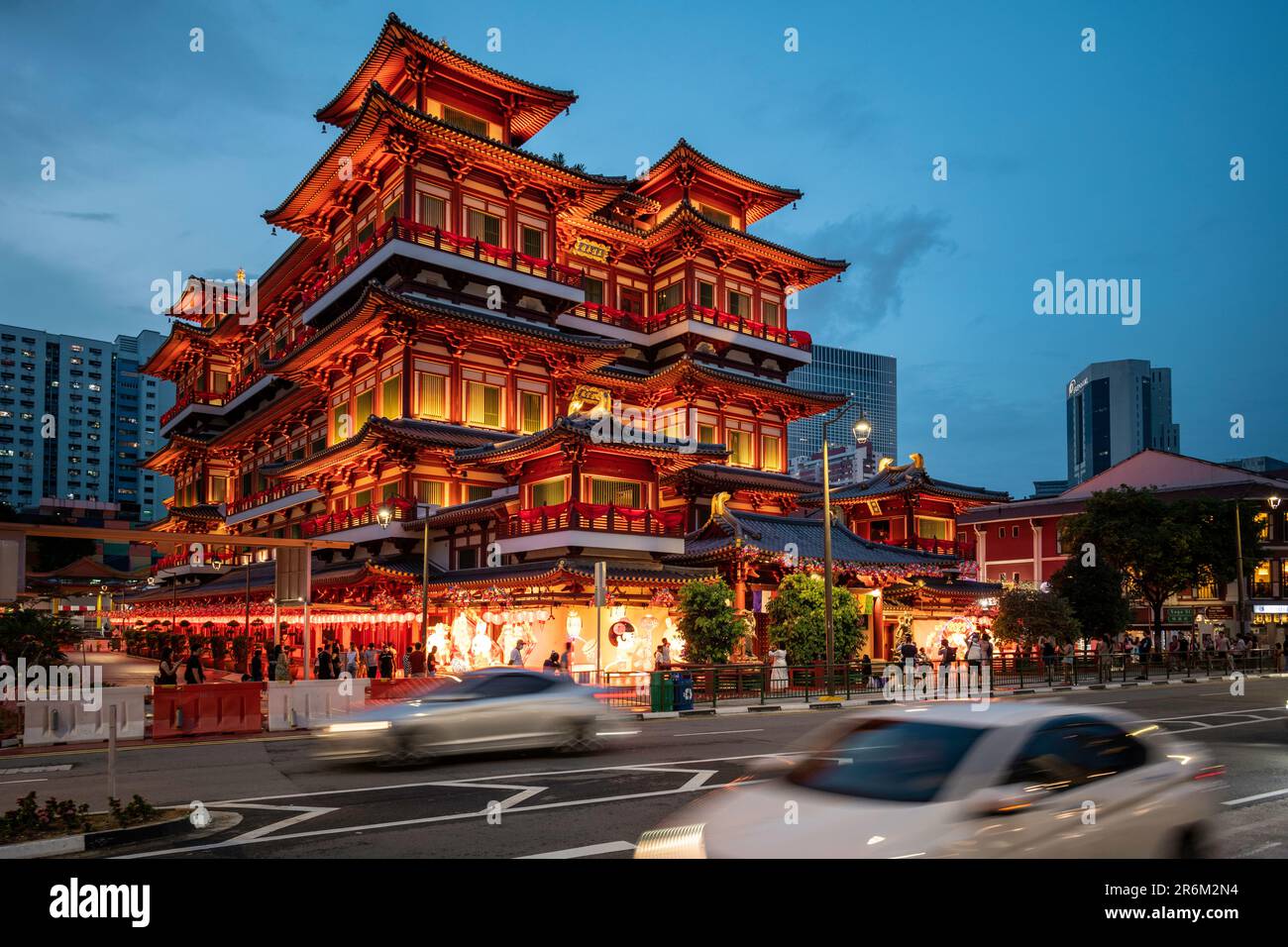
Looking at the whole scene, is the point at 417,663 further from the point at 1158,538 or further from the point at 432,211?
the point at 1158,538

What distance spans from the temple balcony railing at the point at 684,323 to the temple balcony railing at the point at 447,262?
3666 millimetres

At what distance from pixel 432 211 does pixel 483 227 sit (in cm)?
266

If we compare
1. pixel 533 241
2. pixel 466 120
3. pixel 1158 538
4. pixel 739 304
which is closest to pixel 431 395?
pixel 533 241

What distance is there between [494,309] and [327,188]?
1086 centimetres

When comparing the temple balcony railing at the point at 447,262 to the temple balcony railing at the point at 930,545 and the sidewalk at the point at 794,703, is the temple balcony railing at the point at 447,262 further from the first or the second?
the sidewalk at the point at 794,703

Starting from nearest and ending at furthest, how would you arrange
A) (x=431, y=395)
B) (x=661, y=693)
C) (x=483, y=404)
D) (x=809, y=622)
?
(x=661, y=693) < (x=809, y=622) < (x=431, y=395) < (x=483, y=404)

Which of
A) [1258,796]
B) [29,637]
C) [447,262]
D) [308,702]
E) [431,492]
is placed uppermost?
[447,262]

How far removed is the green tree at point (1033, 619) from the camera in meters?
36.3

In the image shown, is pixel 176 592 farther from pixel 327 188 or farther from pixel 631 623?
pixel 631 623

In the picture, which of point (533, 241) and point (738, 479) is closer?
point (738, 479)

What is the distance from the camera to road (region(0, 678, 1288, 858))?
920cm

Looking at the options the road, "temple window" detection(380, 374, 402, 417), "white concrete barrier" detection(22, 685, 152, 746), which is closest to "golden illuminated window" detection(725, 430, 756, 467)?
"temple window" detection(380, 374, 402, 417)

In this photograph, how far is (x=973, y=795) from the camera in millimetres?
6102
